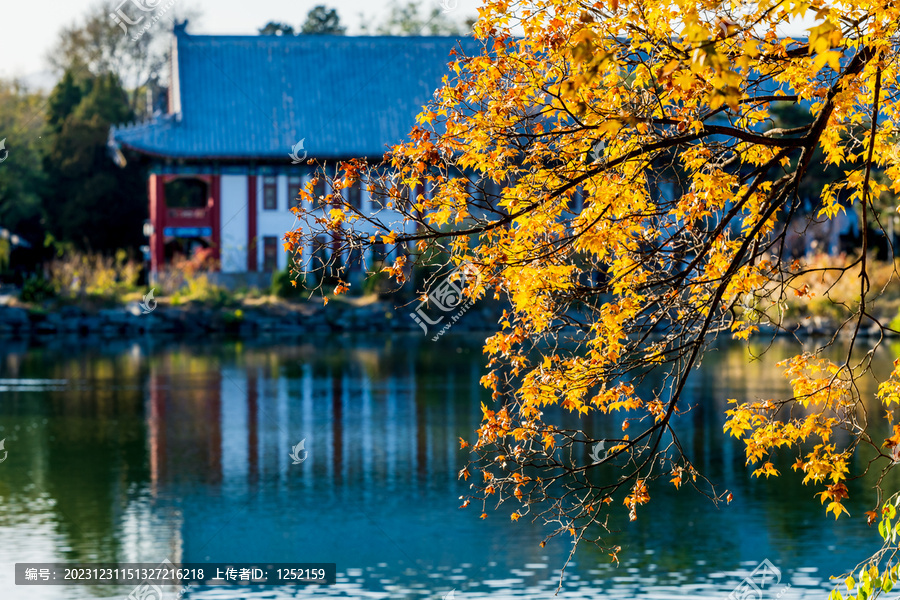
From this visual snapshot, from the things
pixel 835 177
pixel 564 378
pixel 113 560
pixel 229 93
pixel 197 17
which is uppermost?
pixel 197 17

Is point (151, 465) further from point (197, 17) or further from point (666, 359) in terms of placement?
point (197, 17)

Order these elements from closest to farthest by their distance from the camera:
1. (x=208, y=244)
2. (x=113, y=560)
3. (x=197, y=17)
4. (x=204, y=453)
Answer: (x=113, y=560)
(x=204, y=453)
(x=208, y=244)
(x=197, y=17)

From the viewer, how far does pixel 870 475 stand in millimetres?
13266

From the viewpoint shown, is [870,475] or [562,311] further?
[870,475]

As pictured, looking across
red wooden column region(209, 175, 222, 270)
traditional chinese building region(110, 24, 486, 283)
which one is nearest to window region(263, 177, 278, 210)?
traditional chinese building region(110, 24, 486, 283)

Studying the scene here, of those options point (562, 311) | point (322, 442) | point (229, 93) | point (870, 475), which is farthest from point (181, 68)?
point (562, 311)

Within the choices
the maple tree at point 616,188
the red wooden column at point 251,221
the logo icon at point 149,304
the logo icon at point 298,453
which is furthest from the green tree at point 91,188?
the maple tree at point 616,188

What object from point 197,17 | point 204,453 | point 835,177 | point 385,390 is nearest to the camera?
point 204,453

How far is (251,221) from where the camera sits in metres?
36.7

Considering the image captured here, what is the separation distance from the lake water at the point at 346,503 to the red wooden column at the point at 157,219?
1545 cm

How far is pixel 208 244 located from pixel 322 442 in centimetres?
2334

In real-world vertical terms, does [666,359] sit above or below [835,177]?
below

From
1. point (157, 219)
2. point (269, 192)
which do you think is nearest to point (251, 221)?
point (269, 192)

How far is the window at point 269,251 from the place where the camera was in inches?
1452
